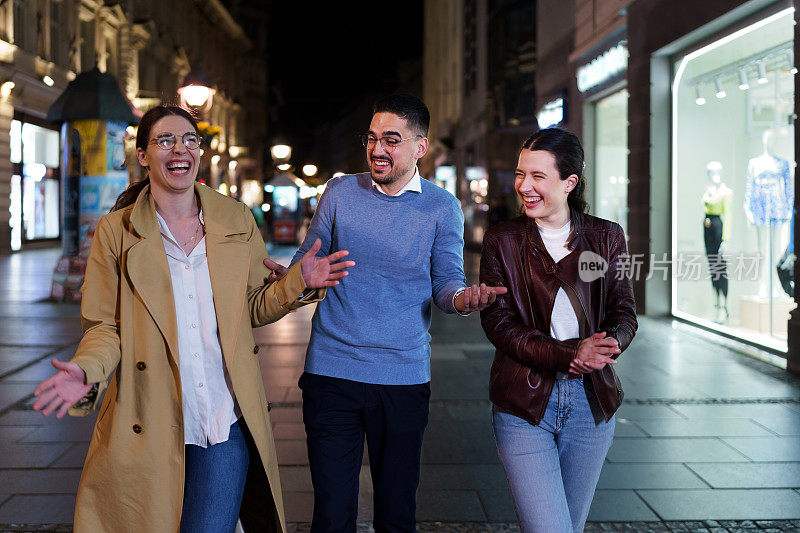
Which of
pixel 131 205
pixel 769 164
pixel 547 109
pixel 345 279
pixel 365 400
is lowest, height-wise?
pixel 365 400

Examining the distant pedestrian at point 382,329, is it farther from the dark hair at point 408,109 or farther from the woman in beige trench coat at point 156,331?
the woman in beige trench coat at point 156,331

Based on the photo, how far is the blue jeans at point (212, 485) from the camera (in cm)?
279

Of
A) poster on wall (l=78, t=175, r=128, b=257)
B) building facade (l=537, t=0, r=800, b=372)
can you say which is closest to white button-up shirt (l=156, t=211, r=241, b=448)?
building facade (l=537, t=0, r=800, b=372)

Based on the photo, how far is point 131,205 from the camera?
9.45 feet

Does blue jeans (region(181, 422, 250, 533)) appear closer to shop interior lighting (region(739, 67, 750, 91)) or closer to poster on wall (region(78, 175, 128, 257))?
shop interior lighting (region(739, 67, 750, 91))

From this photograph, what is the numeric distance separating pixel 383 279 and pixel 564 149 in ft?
2.54

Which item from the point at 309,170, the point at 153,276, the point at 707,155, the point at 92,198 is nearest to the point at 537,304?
the point at 153,276

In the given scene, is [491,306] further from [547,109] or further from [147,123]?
[547,109]

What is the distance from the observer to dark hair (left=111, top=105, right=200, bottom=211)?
2.86 m

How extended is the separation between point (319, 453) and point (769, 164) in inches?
313

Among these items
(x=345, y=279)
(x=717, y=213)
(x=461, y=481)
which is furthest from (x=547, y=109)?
(x=345, y=279)

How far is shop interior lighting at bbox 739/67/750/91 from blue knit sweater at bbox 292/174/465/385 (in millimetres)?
8041

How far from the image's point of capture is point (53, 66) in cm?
2798

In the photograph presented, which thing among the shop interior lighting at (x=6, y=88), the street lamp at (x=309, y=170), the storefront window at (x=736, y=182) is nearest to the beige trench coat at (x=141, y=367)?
the storefront window at (x=736, y=182)
